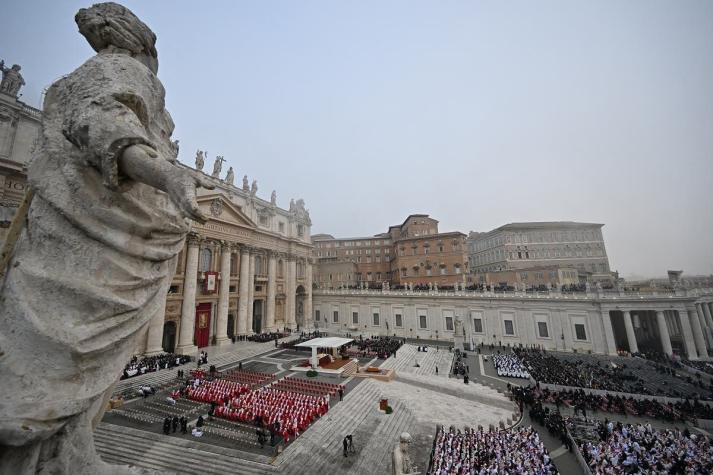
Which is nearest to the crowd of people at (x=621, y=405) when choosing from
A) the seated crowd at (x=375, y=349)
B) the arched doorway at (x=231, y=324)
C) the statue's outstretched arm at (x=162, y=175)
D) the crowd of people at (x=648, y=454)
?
the crowd of people at (x=648, y=454)

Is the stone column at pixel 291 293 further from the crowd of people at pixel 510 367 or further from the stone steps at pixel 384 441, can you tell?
the stone steps at pixel 384 441

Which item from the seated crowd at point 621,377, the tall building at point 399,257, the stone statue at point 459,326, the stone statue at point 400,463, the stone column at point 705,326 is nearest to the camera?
the stone statue at point 400,463

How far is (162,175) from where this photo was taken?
1697 mm

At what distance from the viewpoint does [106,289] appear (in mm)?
1729

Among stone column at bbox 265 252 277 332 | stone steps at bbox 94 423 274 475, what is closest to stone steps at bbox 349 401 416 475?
stone steps at bbox 94 423 274 475

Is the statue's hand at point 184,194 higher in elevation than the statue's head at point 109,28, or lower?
lower

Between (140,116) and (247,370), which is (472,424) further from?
(140,116)

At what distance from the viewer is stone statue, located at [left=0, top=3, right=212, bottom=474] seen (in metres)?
1.50

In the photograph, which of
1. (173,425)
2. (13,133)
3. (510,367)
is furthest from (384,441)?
(13,133)

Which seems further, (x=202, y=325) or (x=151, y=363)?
(x=202, y=325)

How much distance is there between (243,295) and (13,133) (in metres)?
20.3

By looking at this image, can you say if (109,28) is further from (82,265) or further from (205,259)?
(205,259)

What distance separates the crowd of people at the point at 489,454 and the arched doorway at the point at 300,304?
31.7 metres

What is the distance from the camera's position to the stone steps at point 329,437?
996cm
